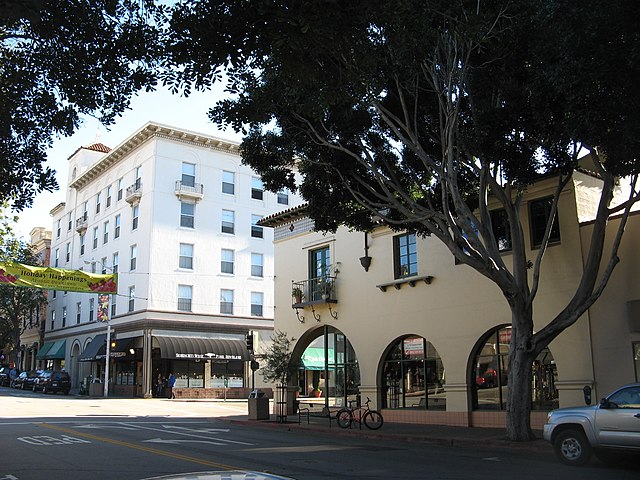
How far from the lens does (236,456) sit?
13289 mm

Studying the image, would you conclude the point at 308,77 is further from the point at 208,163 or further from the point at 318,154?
the point at 208,163

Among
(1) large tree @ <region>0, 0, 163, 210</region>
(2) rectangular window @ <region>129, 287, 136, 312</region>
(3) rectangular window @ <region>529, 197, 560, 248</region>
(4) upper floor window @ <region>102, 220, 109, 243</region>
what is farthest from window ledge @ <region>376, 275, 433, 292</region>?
(4) upper floor window @ <region>102, 220, 109, 243</region>

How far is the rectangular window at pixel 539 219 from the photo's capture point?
18.8 metres

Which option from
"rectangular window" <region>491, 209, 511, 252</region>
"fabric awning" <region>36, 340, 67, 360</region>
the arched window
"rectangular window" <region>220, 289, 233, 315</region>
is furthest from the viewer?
"fabric awning" <region>36, 340, 67, 360</region>

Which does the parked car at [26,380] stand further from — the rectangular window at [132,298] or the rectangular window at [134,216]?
the rectangular window at [134,216]

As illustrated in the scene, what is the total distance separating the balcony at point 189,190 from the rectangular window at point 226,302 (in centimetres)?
693

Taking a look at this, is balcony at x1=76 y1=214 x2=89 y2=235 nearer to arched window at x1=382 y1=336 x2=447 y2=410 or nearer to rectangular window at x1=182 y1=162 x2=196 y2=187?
rectangular window at x1=182 y1=162 x2=196 y2=187

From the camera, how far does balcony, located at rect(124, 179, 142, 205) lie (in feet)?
146

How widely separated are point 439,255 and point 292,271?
8.38 m

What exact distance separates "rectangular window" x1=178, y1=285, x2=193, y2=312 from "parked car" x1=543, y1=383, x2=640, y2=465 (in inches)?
1340

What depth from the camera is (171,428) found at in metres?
20.9

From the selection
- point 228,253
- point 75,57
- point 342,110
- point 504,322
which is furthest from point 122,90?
point 228,253

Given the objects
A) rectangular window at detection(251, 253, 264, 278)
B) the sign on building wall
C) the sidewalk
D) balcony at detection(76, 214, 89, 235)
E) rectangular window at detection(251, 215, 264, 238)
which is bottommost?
the sidewalk

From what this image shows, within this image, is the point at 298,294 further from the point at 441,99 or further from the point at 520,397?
the point at 441,99
